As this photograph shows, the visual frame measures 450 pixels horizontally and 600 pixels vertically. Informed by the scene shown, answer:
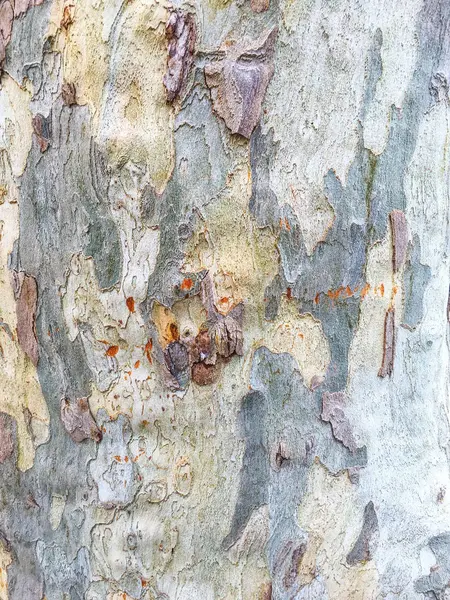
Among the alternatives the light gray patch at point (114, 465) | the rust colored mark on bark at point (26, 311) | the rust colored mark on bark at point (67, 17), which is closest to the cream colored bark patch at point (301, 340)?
the light gray patch at point (114, 465)

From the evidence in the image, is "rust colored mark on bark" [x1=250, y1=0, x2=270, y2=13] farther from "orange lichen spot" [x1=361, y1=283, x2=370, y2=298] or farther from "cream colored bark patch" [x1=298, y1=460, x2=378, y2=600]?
"cream colored bark patch" [x1=298, y1=460, x2=378, y2=600]

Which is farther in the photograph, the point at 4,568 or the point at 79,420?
the point at 4,568

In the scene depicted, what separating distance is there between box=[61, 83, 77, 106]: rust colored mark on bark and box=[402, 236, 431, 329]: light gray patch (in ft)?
1.72

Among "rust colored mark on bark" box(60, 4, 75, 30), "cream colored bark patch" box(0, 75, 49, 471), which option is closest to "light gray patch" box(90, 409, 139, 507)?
"cream colored bark patch" box(0, 75, 49, 471)

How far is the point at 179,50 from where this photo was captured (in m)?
0.80

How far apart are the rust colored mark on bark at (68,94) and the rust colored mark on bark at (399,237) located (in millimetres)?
468

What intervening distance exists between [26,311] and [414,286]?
22.8 inches

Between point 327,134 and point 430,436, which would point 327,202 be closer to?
point 327,134

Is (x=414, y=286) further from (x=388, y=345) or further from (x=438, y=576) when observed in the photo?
(x=438, y=576)

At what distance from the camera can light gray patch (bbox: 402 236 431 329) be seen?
91 cm

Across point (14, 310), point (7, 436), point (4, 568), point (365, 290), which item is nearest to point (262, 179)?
point (365, 290)

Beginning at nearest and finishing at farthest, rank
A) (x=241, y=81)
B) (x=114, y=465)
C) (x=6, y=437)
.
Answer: (x=241, y=81) < (x=114, y=465) < (x=6, y=437)

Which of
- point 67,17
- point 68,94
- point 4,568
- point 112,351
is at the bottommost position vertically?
point 4,568

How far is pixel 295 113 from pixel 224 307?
0.27 meters
